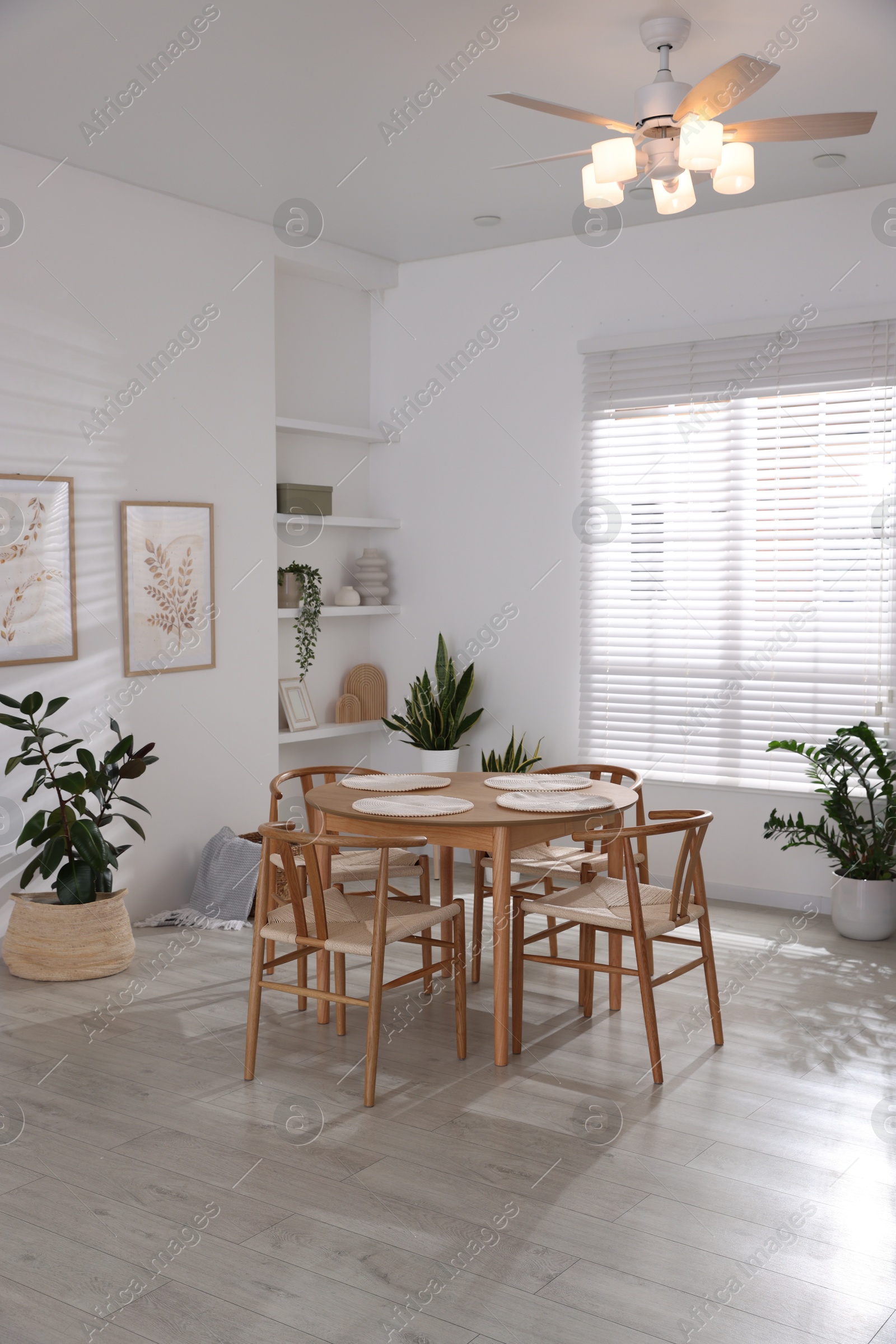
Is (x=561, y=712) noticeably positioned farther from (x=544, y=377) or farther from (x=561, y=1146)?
(x=561, y=1146)

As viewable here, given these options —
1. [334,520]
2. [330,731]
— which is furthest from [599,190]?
[330,731]

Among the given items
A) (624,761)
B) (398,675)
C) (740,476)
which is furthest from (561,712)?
(740,476)

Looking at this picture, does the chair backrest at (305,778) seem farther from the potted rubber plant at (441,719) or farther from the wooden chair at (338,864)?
the potted rubber plant at (441,719)

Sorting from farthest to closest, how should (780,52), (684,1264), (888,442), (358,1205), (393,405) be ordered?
(393,405) → (888,442) → (780,52) → (358,1205) → (684,1264)

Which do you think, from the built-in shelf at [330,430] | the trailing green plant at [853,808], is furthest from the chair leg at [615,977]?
the built-in shelf at [330,430]

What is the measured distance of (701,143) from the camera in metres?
3.18

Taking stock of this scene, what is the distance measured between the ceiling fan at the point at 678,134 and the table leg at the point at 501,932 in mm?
1888

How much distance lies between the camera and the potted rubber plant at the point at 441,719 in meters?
6.01

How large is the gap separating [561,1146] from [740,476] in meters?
3.39

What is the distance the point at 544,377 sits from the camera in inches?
235

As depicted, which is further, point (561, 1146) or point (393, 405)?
point (393, 405)

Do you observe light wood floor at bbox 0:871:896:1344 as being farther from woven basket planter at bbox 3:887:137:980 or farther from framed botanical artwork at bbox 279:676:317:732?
framed botanical artwork at bbox 279:676:317:732

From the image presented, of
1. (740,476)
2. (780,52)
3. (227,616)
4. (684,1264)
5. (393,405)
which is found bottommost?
(684,1264)

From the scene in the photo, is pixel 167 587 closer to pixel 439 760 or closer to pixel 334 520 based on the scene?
pixel 334 520
